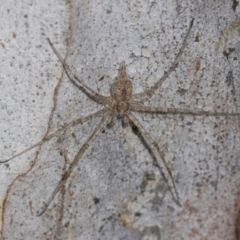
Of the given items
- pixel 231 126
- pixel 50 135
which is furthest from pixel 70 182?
pixel 231 126

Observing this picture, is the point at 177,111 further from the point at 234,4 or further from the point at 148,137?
the point at 234,4

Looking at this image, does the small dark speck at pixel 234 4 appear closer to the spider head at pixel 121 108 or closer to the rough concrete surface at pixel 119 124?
the rough concrete surface at pixel 119 124

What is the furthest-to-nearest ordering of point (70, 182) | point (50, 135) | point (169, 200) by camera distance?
1. point (50, 135)
2. point (70, 182)
3. point (169, 200)

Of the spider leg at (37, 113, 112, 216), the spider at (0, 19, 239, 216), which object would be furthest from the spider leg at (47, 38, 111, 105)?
the spider leg at (37, 113, 112, 216)

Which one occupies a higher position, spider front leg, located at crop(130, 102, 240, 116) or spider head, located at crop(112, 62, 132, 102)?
spider head, located at crop(112, 62, 132, 102)

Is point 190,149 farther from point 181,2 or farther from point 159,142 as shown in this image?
point 181,2

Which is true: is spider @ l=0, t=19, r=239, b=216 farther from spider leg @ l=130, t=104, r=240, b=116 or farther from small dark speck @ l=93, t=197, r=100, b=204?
small dark speck @ l=93, t=197, r=100, b=204

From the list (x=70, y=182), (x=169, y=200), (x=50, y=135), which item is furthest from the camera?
(x=50, y=135)
